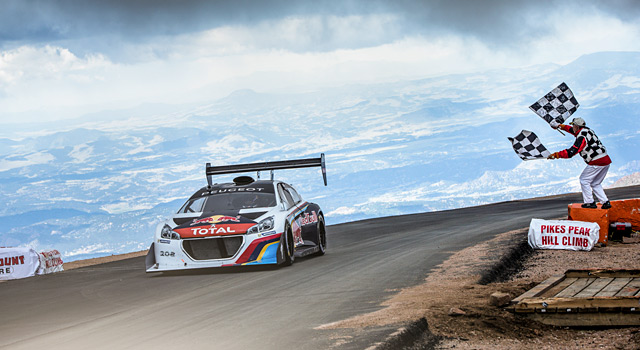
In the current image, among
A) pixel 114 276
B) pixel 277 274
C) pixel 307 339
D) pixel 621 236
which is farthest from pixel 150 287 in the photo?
pixel 621 236

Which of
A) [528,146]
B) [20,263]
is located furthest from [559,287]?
[20,263]

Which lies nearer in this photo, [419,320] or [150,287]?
[419,320]

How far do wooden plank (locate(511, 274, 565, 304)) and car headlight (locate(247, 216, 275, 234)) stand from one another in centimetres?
481

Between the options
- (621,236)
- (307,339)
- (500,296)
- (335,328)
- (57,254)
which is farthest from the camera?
(57,254)

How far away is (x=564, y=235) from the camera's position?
1362 centimetres

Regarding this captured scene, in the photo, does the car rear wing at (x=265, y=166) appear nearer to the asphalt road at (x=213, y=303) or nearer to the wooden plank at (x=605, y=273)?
the asphalt road at (x=213, y=303)

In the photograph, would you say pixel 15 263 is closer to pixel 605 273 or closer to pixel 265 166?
pixel 265 166

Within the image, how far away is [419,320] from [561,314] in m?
1.31

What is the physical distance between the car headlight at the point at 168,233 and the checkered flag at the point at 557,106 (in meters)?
8.17

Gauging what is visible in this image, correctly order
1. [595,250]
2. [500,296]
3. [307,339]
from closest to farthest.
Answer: [307,339]
[500,296]
[595,250]

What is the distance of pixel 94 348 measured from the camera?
21.2 feet

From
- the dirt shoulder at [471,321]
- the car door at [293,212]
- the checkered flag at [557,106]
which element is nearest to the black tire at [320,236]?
the car door at [293,212]

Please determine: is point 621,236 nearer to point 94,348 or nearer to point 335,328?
point 335,328

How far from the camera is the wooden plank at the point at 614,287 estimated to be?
24.2 feet
